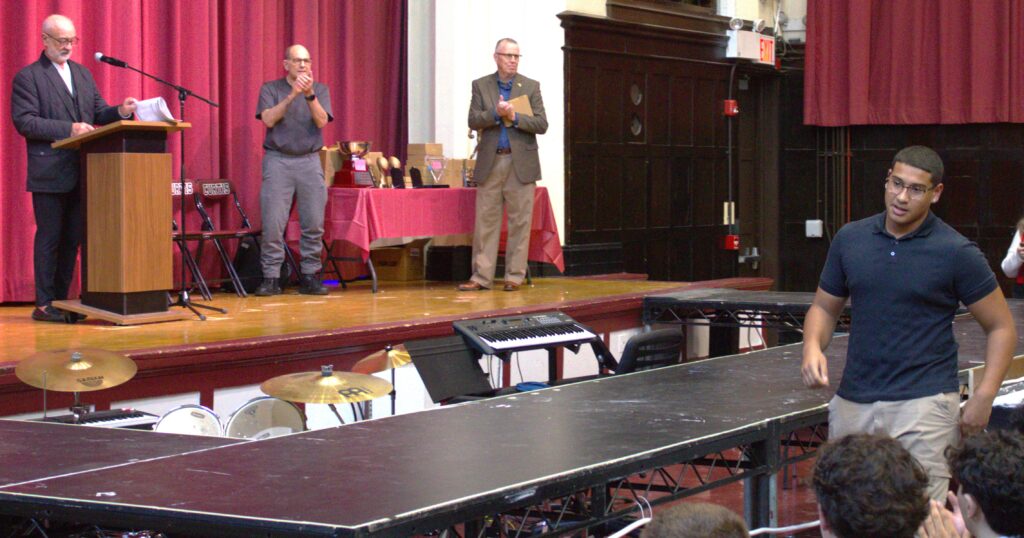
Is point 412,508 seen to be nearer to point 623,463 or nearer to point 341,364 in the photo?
point 623,463

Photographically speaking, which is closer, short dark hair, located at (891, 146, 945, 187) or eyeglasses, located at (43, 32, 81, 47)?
short dark hair, located at (891, 146, 945, 187)

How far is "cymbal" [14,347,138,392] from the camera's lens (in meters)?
4.75

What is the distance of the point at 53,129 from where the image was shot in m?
6.75

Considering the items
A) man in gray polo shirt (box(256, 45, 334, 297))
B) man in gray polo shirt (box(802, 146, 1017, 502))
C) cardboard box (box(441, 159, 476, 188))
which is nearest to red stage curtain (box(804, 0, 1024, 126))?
cardboard box (box(441, 159, 476, 188))

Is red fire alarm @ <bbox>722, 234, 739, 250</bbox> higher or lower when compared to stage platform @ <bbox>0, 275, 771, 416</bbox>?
higher

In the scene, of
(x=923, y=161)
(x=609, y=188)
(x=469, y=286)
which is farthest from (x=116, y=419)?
(x=609, y=188)

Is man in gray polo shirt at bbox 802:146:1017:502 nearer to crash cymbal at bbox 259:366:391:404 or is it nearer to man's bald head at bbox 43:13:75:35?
crash cymbal at bbox 259:366:391:404

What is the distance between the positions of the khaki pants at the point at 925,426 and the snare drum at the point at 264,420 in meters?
2.55

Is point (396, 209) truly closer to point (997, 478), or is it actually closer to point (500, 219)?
point (500, 219)

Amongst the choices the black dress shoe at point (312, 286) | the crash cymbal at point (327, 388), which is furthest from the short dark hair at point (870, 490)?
the black dress shoe at point (312, 286)

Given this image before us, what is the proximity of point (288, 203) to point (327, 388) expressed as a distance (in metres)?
3.76

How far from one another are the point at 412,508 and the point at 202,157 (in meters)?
6.48

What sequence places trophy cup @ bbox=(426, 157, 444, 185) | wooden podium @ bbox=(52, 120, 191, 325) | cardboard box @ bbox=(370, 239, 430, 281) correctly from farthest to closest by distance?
cardboard box @ bbox=(370, 239, 430, 281)
trophy cup @ bbox=(426, 157, 444, 185)
wooden podium @ bbox=(52, 120, 191, 325)

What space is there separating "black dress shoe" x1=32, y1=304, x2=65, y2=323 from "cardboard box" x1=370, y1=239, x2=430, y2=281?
3368 millimetres
